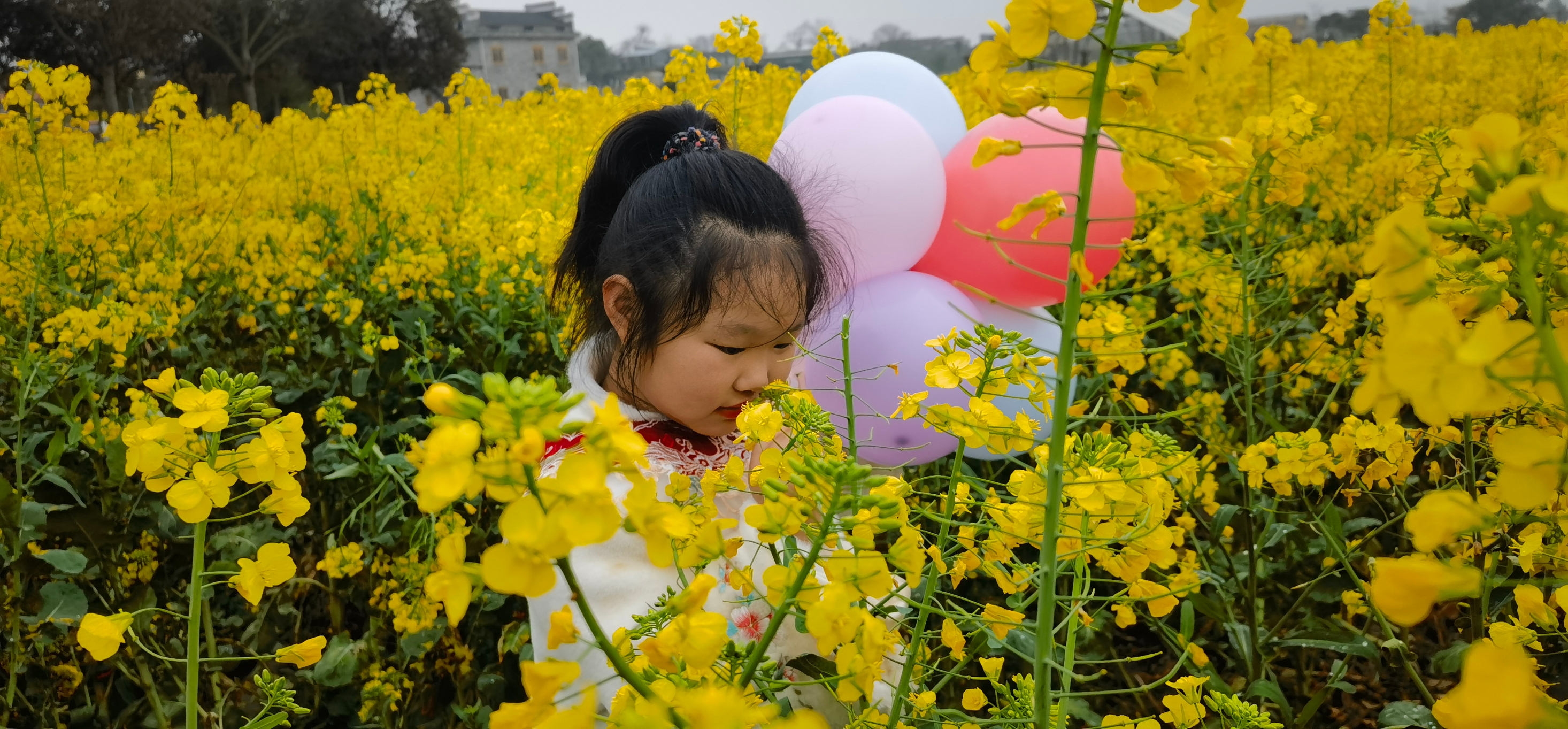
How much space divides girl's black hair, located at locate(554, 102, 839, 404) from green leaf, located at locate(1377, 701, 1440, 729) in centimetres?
103

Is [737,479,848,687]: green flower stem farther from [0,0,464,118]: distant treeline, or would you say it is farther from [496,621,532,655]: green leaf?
[0,0,464,118]: distant treeline

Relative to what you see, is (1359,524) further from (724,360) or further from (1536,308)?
(1536,308)

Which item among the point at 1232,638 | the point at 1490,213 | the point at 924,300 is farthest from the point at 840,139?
the point at 1490,213

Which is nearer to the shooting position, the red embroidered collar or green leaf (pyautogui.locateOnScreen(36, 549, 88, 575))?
the red embroidered collar

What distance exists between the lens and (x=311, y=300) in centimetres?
311

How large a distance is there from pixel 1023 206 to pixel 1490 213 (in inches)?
10.9

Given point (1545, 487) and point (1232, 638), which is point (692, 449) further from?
point (1545, 487)

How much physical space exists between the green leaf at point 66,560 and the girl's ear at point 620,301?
1.09 metres

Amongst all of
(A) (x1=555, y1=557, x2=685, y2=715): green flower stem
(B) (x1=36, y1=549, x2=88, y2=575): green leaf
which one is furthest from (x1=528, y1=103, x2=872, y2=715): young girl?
(B) (x1=36, y1=549, x2=88, y2=575): green leaf

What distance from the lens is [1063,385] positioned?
657 mm

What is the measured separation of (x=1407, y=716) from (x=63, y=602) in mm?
2234

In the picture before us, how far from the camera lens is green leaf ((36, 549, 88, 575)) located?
1713mm

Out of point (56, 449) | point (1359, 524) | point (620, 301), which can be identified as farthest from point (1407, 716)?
point (56, 449)

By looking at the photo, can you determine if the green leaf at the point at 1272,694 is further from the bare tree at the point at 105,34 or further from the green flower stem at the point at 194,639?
the bare tree at the point at 105,34
